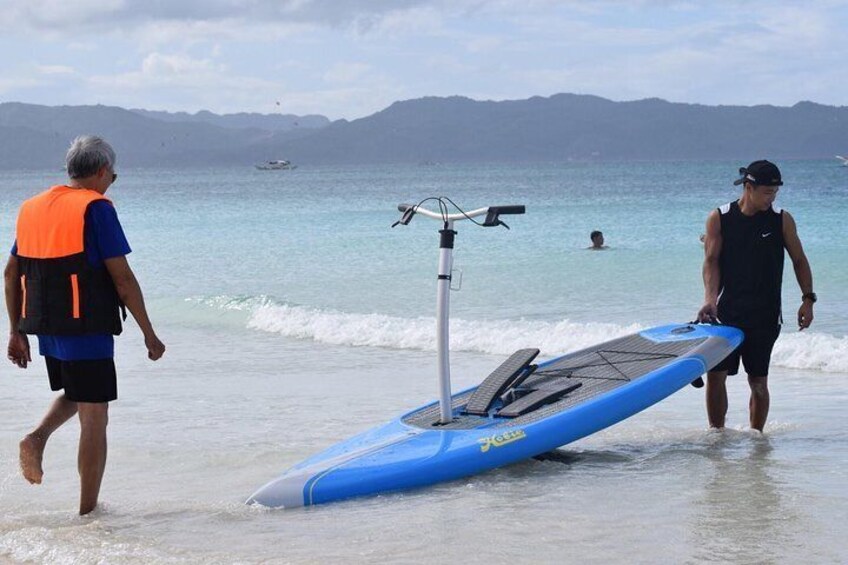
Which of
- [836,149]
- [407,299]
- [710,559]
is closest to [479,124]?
[836,149]

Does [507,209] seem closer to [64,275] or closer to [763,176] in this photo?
[763,176]

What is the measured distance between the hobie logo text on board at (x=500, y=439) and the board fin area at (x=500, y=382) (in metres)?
0.42

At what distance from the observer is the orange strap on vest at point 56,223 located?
5.00m

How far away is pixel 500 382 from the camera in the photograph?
6605mm

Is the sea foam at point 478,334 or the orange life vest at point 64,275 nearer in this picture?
the orange life vest at point 64,275

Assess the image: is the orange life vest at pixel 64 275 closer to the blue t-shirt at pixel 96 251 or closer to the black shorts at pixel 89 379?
the blue t-shirt at pixel 96 251

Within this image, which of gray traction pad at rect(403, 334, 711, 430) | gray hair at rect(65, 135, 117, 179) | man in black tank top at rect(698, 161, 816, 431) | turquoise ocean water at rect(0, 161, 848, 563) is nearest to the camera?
turquoise ocean water at rect(0, 161, 848, 563)

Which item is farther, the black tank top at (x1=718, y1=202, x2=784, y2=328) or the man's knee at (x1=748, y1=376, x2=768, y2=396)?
the man's knee at (x1=748, y1=376, x2=768, y2=396)

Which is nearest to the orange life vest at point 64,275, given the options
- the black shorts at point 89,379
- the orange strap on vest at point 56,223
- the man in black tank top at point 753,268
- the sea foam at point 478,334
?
the orange strap on vest at point 56,223

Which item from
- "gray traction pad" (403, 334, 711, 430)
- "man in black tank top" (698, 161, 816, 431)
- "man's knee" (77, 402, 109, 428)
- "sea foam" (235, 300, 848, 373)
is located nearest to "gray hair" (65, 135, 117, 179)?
"man's knee" (77, 402, 109, 428)

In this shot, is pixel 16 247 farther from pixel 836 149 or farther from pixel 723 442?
pixel 836 149

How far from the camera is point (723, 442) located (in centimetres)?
665

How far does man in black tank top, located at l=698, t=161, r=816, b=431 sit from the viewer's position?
21.0ft

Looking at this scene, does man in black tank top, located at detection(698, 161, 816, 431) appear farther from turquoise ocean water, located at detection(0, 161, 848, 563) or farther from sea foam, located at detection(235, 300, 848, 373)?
sea foam, located at detection(235, 300, 848, 373)
